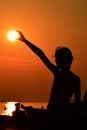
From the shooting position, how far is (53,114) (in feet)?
13.7

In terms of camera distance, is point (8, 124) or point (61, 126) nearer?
point (61, 126)

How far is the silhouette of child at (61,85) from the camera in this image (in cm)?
418

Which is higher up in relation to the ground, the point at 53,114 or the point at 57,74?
the point at 57,74

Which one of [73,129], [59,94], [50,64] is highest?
[50,64]

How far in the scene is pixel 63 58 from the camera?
427 cm

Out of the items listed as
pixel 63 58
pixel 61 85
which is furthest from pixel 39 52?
pixel 61 85

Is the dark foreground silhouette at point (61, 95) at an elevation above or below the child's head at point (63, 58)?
below

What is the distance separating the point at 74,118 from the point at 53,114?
0.81ft

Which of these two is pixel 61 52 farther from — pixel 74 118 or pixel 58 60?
pixel 74 118

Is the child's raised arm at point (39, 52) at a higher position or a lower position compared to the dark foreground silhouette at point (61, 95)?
higher

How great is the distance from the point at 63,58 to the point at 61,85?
29 centimetres

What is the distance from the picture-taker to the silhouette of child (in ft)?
13.7

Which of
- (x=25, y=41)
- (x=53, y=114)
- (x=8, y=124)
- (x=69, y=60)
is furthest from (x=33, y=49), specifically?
(x=8, y=124)

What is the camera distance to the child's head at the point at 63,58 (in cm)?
425
